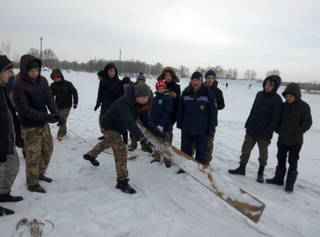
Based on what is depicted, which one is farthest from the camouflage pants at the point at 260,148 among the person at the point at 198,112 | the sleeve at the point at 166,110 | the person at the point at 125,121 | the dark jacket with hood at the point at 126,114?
the dark jacket with hood at the point at 126,114

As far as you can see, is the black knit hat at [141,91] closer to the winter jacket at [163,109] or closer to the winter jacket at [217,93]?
the winter jacket at [163,109]

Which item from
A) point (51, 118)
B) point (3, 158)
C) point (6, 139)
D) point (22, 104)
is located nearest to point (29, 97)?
point (22, 104)

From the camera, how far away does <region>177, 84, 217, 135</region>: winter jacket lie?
4.29 metres

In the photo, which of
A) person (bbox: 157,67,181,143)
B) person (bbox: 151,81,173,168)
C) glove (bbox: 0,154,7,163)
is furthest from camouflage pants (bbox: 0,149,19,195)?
person (bbox: 157,67,181,143)

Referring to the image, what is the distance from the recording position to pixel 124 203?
10.8 ft

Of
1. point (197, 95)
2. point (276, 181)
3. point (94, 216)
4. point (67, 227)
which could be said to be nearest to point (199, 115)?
point (197, 95)

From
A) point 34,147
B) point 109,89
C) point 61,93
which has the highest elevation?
point 109,89

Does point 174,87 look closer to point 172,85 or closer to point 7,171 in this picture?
point 172,85

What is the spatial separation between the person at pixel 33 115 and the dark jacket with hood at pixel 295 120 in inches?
147

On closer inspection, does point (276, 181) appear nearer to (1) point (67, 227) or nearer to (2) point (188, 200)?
(2) point (188, 200)

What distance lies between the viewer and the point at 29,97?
3262 millimetres

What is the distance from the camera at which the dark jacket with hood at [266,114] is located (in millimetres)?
4316

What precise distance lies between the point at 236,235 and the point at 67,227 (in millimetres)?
1924

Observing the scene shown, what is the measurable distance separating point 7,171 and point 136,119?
1.79 m
